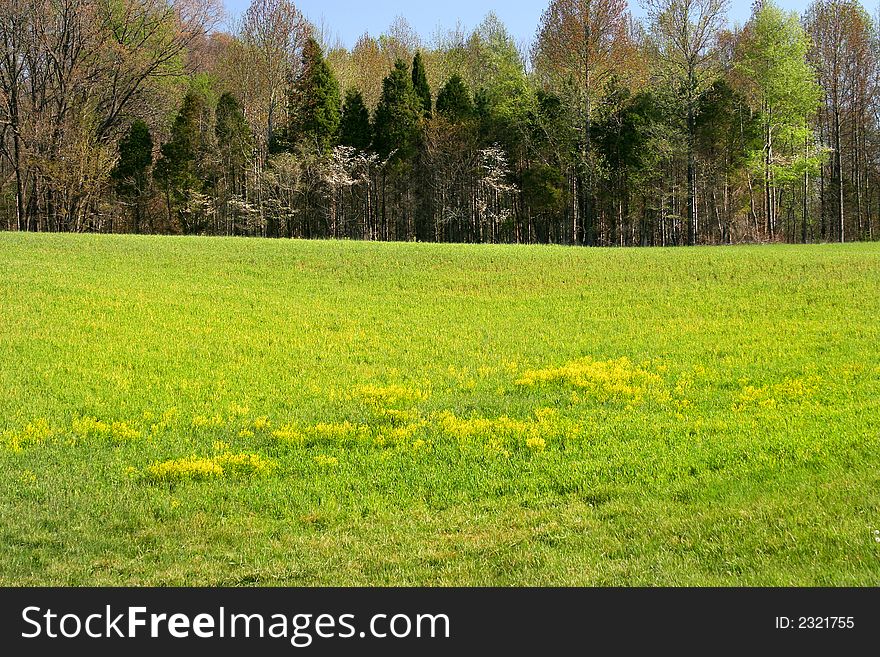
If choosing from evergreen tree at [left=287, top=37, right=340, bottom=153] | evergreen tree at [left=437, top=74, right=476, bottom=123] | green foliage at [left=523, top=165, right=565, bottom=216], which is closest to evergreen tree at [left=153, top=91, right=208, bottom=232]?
evergreen tree at [left=287, top=37, right=340, bottom=153]

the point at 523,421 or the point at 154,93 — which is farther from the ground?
the point at 154,93

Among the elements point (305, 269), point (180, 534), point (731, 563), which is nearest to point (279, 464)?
point (180, 534)

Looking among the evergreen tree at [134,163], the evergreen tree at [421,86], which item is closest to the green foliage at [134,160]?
the evergreen tree at [134,163]

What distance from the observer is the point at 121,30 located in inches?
1807

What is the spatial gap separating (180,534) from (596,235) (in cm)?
4807

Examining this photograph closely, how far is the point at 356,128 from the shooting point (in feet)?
164

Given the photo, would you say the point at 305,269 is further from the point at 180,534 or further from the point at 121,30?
the point at 121,30

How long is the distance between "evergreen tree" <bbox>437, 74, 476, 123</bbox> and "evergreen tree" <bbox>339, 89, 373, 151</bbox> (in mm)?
4827

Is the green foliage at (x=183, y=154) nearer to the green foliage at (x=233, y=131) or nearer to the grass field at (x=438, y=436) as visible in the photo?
the green foliage at (x=233, y=131)

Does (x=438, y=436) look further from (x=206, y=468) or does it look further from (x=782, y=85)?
(x=782, y=85)

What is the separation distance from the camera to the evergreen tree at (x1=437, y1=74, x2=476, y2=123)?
1948 inches

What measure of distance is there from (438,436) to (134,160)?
44.2m

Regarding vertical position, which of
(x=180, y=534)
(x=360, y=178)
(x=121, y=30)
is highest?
(x=121, y=30)

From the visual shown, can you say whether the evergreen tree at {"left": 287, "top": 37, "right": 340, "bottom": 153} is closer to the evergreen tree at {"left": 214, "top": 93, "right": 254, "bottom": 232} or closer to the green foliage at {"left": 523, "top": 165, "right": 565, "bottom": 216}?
the evergreen tree at {"left": 214, "top": 93, "right": 254, "bottom": 232}
